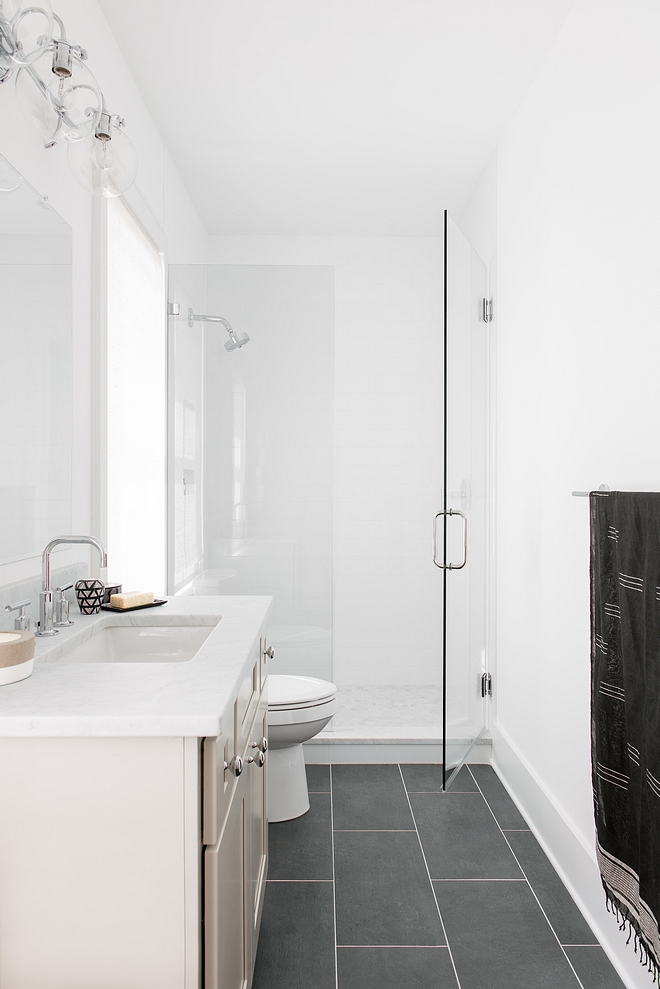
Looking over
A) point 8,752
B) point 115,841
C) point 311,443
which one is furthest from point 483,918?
point 311,443

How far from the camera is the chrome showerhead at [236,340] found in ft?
9.45

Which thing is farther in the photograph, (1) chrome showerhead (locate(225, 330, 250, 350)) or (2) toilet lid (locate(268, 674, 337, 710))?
(1) chrome showerhead (locate(225, 330, 250, 350))

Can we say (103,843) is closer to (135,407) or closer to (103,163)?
(103,163)

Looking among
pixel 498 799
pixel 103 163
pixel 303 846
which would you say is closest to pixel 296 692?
pixel 303 846

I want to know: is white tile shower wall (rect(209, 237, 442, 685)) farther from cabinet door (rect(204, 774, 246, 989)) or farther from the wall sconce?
cabinet door (rect(204, 774, 246, 989))

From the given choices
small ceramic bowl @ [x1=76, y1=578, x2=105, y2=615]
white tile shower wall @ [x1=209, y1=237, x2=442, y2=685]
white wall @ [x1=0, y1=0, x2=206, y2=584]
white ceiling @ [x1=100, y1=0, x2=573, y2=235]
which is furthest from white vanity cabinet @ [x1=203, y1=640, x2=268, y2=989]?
white tile shower wall @ [x1=209, y1=237, x2=442, y2=685]

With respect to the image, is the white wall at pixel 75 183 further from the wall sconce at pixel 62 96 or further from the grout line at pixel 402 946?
the grout line at pixel 402 946

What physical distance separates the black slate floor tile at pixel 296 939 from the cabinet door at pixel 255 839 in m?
0.07

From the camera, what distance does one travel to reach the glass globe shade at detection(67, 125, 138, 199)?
155cm

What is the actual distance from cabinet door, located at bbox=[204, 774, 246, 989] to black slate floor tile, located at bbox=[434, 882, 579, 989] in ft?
2.04

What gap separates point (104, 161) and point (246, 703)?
127 centimetres

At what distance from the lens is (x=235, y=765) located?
116cm

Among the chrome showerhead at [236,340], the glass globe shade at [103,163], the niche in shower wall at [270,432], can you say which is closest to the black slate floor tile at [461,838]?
the niche in shower wall at [270,432]

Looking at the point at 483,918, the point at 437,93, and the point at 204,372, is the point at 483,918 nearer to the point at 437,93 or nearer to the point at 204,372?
the point at 204,372
